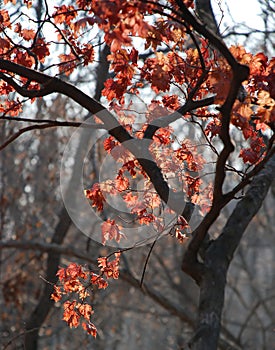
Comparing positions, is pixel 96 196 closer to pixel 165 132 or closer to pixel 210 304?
pixel 165 132

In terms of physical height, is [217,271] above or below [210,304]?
above

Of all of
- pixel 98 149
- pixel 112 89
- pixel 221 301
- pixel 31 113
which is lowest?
pixel 221 301

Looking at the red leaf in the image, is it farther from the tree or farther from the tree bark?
the tree bark

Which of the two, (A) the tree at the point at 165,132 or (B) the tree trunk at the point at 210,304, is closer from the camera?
(A) the tree at the point at 165,132

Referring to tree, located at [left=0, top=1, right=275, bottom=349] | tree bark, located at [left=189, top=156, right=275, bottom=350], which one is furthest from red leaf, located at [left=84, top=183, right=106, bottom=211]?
tree bark, located at [left=189, top=156, right=275, bottom=350]

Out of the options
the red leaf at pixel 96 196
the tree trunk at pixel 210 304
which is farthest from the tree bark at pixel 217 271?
the red leaf at pixel 96 196

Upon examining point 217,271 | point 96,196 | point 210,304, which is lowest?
point 210,304

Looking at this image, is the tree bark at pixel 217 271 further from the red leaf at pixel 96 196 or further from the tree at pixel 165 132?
the red leaf at pixel 96 196

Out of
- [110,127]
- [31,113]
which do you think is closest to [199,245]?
[110,127]

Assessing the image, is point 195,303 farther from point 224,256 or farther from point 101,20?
point 101,20

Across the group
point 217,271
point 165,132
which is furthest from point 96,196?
point 217,271

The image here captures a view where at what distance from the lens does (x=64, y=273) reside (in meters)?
3.97

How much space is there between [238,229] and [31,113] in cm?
771

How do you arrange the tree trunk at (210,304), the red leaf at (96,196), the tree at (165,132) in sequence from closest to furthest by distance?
1. the tree at (165,132)
2. the red leaf at (96,196)
3. the tree trunk at (210,304)
